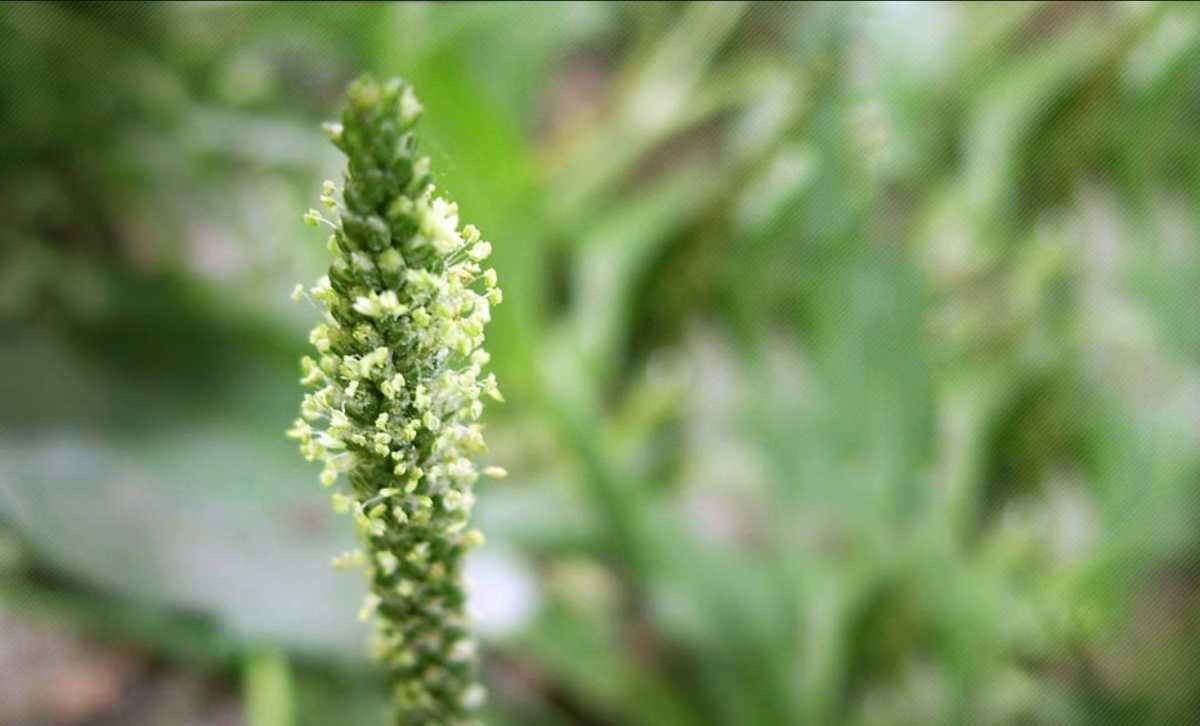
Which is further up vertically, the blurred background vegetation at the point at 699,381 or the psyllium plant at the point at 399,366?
the blurred background vegetation at the point at 699,381

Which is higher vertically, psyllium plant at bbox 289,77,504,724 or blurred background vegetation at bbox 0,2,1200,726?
blurred background vegetation at bbox 0,2,1200,726

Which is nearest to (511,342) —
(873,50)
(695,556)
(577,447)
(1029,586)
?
(577,447)

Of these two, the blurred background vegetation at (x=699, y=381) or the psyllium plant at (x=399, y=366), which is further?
the blurred background vegetation at (x=699, y=381)

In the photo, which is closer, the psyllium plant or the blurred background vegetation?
the psyllium plant

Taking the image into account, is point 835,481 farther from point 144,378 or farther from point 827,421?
point 144,378

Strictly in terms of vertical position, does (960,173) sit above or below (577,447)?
above
